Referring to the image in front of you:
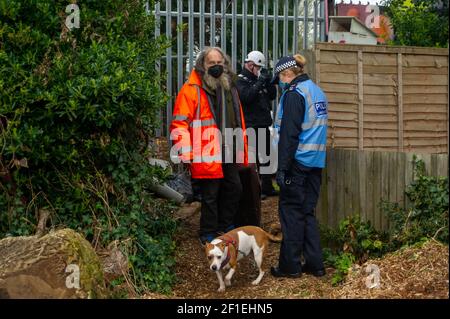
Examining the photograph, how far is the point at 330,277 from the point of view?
743 centimetres

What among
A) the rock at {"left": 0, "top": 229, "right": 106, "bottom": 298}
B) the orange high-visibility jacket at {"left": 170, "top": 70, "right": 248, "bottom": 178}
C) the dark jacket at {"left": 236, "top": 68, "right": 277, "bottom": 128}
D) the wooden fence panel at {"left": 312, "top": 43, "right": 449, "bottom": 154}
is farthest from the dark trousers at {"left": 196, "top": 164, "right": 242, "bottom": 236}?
the rock at {"left": 0, "top": 229, "right": 106, "bottom": 298}

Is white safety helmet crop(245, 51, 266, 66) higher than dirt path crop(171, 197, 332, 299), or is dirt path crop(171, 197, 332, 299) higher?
white safety helmet crop(245, 51, 266, 66)

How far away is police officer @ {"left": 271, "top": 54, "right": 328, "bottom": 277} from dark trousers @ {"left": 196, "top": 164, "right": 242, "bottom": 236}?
86 cm

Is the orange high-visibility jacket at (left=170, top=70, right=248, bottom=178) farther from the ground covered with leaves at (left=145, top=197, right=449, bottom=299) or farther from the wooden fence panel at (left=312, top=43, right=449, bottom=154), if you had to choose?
the wooden fence panel at (left=312, top=43, right=449, bottom=154)

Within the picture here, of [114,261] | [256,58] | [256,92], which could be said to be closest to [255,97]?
[256,92]

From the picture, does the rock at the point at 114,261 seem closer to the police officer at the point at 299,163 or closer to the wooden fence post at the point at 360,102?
the police officer at the point at 299,163

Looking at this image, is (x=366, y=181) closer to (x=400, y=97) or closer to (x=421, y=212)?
(x=421, y=212)

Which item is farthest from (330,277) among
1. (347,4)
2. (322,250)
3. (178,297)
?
(347,4)

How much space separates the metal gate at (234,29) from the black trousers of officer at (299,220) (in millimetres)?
3397

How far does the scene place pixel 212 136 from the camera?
26.4 ft

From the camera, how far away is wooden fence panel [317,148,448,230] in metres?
7.40

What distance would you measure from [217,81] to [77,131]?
5.01ft

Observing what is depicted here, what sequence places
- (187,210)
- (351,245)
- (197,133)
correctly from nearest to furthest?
(351,245) < (197,133) < (187,210)

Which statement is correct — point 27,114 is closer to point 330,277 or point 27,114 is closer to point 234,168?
point 234,168
